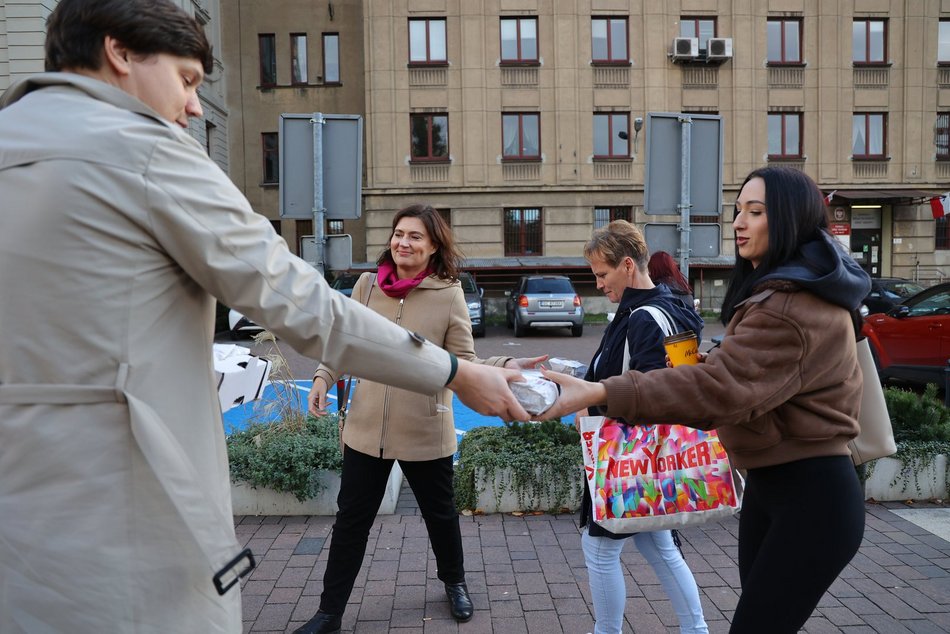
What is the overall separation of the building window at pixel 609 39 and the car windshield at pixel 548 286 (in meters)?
10.9

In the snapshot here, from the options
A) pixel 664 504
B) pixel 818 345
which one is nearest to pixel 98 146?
pixel 818 345

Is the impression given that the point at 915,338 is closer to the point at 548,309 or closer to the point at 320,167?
the point at 320,167

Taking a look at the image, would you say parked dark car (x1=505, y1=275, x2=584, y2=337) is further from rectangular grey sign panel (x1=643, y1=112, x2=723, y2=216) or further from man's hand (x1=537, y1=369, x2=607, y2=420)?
man's hand (x1=537, y1=369, x2=607, y2=420)

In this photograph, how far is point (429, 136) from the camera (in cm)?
2712

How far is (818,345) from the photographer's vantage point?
2.14 metres

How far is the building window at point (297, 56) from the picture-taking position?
29.4 meters

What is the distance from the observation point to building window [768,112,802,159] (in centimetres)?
2767

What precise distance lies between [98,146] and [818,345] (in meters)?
1.94

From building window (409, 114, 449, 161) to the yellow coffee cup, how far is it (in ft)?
82.2

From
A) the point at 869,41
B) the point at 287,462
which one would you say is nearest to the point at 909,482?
the point at 287,462

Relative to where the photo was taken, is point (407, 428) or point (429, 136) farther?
point (429, 136)

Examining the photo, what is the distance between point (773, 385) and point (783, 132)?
28674mm

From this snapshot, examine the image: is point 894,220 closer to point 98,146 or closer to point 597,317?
point 597,317

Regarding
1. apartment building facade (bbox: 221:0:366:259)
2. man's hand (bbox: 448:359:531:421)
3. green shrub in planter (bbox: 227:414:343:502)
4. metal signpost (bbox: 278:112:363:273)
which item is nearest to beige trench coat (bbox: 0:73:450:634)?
man's hand (bbox: 448:359:531:421)
